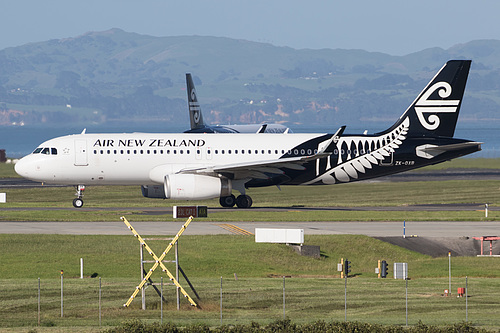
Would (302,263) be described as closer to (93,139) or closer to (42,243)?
(42,243)

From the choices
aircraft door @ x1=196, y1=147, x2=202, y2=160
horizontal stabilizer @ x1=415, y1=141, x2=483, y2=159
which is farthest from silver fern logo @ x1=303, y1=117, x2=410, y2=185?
aircraft door @ x1=196, y1=147, x2=202, y2=160

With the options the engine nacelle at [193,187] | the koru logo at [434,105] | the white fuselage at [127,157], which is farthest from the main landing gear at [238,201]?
the koru logo at [434,105]

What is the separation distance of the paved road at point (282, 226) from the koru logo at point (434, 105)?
995cm

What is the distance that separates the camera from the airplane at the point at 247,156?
6041cm

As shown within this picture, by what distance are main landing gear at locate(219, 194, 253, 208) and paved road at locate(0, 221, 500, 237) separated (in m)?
7.45

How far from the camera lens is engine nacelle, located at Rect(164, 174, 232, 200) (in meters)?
58.4

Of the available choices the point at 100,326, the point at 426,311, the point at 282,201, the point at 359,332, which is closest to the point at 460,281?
the point at 426,311

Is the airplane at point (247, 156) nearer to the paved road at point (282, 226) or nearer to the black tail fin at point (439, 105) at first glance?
the black tail fin at point (439, 105)

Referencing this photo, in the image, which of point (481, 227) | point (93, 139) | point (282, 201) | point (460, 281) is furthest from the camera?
point (282, 201)

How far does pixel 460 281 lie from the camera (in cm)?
4012

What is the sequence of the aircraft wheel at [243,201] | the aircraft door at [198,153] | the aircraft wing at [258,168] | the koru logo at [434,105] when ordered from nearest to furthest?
the aircraft wing at [258,168] < the aircraft door at [198,153] < the aircraft wheel at [243,201] < the koru logo at [434,105]

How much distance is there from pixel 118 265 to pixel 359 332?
18222 mm

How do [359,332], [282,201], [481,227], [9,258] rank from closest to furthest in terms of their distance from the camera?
1. [359,332]
2. [9,258]
3. [481,227]
4. [282,201]

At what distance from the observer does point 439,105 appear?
63.8 meters
